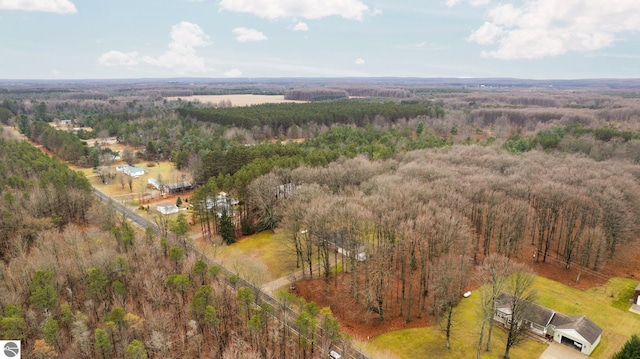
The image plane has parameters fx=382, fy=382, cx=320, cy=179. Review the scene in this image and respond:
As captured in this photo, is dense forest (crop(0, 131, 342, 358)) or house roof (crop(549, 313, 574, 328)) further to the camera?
house roof (crop(549, 313, 574, 328))

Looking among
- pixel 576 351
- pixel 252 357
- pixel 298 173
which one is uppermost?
pixel 298 173

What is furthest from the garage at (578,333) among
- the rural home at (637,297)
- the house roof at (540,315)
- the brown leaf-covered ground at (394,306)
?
the brown leaf-covered ground at (394,306)

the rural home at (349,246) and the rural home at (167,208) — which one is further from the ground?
the rural home at (349,246)

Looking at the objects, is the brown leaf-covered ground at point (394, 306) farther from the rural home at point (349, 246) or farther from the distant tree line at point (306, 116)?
the distant tree line at point (306, 116)

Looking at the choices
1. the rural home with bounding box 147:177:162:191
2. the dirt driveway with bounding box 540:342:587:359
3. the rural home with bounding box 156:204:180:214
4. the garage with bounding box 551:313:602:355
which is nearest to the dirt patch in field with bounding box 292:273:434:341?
the dirt driveway with bounding box 540:342:587:359

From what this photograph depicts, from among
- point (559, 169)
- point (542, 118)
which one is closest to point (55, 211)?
point (559, 169)

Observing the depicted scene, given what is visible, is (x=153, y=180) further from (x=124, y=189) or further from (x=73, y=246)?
(x=73, y=246)

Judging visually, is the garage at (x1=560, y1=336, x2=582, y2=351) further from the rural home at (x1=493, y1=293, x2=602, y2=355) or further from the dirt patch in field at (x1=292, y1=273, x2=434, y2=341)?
the dirt patch in field at (x1=292, y1=273, x2=434, y2=341)
